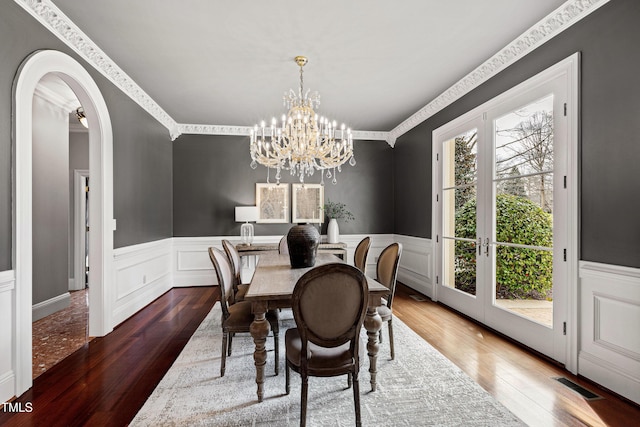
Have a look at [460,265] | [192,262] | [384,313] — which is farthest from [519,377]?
[192,262]

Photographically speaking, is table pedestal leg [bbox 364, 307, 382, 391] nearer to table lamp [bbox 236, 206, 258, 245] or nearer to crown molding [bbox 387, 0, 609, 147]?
crown molding [bbox 387, 0, 609, 147]

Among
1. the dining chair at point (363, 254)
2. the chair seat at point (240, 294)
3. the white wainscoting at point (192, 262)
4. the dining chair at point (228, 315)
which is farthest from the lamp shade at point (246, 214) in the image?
the dining chair at point (228, 315)

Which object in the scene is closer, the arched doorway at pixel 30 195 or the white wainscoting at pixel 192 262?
the arched doorway at pixel 30 195

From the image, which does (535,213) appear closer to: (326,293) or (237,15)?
(326,293)

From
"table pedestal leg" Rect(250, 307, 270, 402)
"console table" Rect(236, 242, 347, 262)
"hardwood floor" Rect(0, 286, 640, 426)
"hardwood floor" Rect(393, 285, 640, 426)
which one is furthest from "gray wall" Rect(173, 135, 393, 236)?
"table pedestal leg" Rect(250, 307, 270, 402)

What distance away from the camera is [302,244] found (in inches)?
112

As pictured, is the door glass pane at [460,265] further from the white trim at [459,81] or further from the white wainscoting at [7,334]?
the white wainscoting at [7,334]

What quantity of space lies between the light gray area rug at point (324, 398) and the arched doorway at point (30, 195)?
106cm

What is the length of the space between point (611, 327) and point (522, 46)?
2.39 metres

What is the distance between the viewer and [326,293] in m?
1.77

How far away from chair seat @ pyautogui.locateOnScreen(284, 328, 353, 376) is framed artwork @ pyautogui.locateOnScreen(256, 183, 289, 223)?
13.1 feet

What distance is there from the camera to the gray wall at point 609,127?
2121 mm

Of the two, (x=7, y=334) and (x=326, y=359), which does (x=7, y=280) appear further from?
(x=326, y=359)

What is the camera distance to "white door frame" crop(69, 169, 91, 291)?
529 cm
